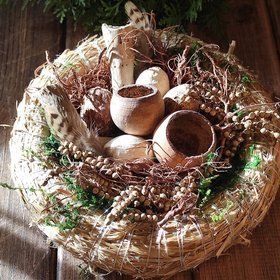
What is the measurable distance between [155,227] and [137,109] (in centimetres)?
21

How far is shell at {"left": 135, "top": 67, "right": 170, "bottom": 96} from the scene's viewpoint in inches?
42.6

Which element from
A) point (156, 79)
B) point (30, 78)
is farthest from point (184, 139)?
point (30, 78)

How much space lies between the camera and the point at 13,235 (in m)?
1.12

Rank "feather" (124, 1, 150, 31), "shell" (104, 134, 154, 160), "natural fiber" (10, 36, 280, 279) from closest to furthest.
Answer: "natural fiber" (10, 36, 280, 279) → "shell" (104, 134, 154, 160) → "feather" (124, 1, 150, 31)

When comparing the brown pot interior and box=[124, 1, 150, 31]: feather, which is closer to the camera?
the brown pot interior

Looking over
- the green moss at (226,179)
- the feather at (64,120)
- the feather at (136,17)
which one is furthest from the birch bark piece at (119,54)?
the green moss at (226,179)

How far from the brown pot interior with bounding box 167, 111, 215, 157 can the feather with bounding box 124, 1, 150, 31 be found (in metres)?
0.23

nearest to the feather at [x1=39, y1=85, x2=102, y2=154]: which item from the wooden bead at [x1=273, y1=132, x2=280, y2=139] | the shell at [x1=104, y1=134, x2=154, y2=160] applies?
the shell at [x1=104, y1=134, x2=154, y2=160]

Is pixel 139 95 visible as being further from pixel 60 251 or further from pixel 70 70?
pixel 60 251

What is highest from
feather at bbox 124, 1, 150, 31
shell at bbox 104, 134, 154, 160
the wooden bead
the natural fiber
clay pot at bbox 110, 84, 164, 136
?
feather at bbox 124, 1, 150, 31

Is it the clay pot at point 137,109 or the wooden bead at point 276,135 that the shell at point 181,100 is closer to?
the clay pot at point 137,109

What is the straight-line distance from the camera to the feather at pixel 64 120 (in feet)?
3.23

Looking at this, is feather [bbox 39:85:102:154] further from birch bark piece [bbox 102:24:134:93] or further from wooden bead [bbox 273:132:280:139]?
wooden bead [bbox 273:132:280:139]

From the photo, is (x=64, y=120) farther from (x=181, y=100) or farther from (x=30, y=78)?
(x=30, y=78)
